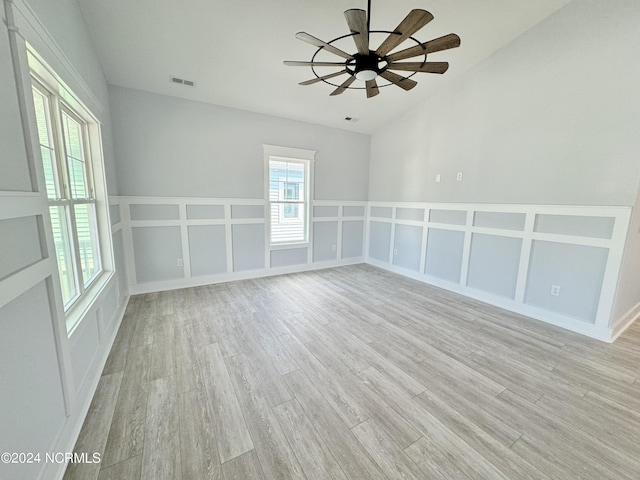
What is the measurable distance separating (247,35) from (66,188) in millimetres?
2224

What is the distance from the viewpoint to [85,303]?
1841 mm

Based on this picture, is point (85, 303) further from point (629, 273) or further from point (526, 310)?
point (629, 273)

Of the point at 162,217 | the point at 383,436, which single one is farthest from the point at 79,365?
the point at 162,217

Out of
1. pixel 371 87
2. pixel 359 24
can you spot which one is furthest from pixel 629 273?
pixel 359 24

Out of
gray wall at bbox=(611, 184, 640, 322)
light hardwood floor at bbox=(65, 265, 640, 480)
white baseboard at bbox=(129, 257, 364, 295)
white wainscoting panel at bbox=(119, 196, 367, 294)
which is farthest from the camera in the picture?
white baseboard at bbox=(129, 257, 364, 295)

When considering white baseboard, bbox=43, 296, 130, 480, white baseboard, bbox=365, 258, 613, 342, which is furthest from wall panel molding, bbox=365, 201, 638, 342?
white baseboard, bbox=43, 296, 130, 480

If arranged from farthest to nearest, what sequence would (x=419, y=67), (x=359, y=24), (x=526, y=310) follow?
1. (x=526, y=310)
2. (x=419, y=67)
3. (x=359, y=24)

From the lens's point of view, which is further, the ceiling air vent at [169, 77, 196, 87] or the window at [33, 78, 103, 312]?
the ceiling air vent at [169, 77, 196, 87]

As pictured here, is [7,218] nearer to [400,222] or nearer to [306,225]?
[306,225]

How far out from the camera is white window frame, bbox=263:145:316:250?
4227mm

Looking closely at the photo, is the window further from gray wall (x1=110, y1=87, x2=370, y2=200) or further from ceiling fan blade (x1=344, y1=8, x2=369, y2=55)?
ceiling fan blade (x1=344, y1=8, x2=369, y2=55)

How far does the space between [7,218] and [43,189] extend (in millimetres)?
364

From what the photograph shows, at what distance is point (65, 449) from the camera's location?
128 cm

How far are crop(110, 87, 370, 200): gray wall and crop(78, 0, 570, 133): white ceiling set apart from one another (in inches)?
8.5
